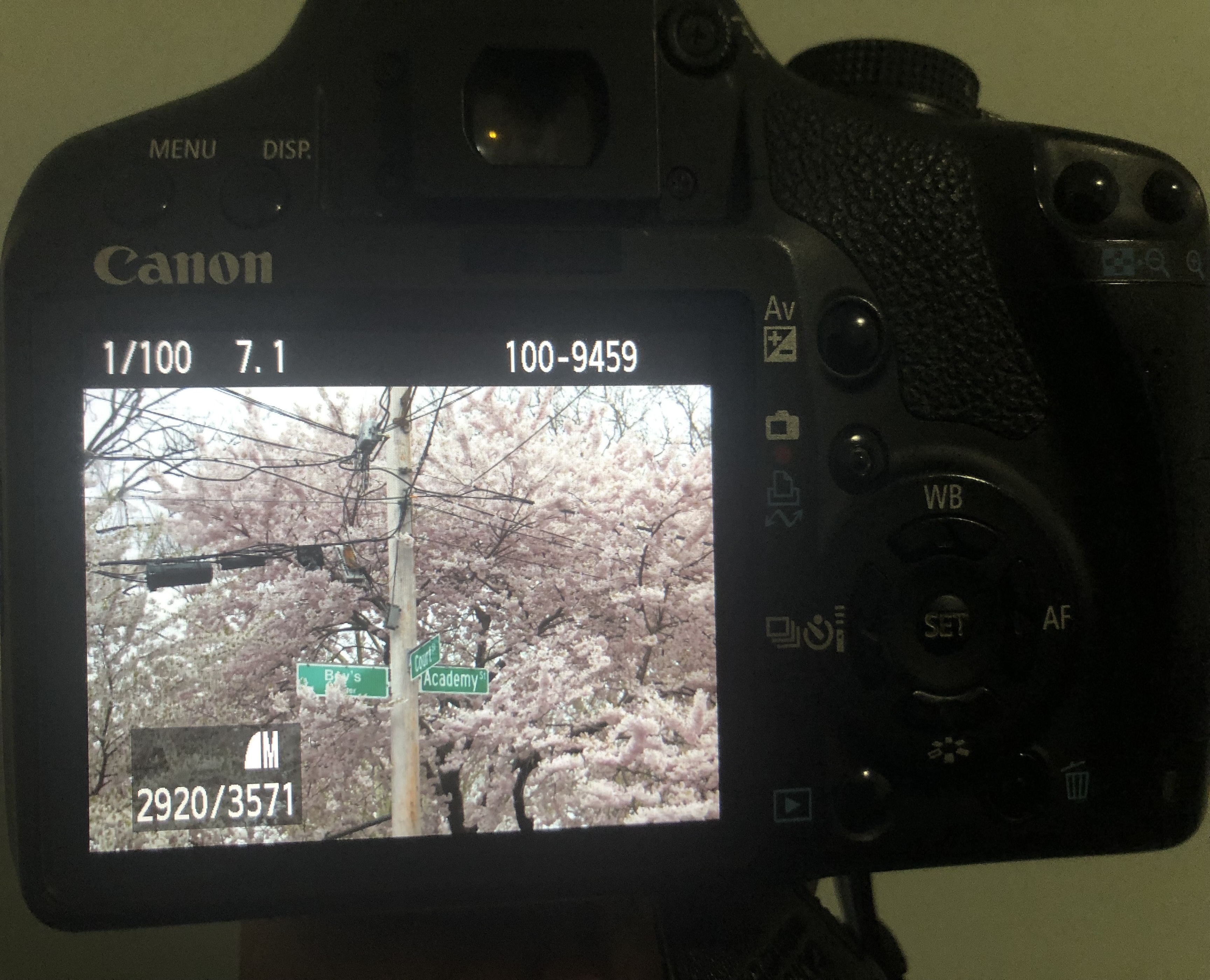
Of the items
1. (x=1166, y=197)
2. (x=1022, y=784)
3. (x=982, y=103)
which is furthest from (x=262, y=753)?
(x=982, y=103)

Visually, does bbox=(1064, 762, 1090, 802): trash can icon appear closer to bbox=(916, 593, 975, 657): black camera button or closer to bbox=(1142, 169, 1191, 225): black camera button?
bbox=(916, 593, 975, 657): black camera button

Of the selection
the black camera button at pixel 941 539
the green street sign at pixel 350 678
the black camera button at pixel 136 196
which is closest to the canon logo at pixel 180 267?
the black camera button at pixel 136 196

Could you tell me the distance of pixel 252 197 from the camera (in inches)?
12.5

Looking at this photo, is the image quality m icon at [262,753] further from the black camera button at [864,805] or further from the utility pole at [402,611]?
the black camera button at [864,805]

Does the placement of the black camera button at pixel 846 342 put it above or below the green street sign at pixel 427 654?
above

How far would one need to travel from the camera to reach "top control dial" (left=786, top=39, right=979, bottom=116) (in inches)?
13.9

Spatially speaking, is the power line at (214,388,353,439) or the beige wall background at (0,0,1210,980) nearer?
the power line at (214,388,353,439)

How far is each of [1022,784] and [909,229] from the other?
8.5 inches

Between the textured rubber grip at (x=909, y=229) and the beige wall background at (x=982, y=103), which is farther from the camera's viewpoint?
the beige wall background at (x=982, y=103)

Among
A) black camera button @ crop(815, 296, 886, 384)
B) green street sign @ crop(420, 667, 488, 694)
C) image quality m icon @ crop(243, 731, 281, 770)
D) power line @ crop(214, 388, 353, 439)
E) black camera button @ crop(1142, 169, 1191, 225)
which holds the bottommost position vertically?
image quality m icon @ crop(243, 731, 281, 770)

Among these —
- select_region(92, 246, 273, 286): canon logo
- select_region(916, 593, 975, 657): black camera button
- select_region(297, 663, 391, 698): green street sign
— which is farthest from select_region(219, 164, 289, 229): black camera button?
select_region(916, 593, 975, 657): black camera button

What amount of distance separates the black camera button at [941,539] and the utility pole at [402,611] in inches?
7.0

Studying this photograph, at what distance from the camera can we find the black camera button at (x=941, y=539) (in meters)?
0.32

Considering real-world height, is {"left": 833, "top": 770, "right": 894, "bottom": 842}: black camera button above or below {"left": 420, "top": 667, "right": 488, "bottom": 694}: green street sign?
below
